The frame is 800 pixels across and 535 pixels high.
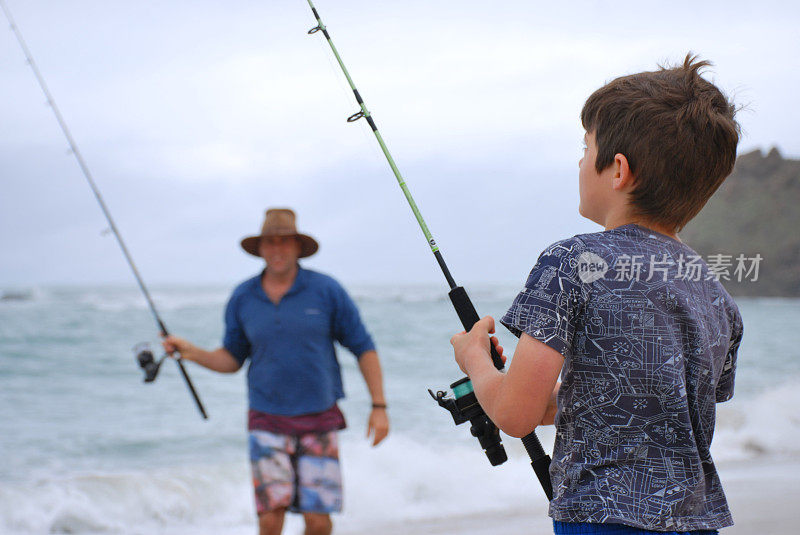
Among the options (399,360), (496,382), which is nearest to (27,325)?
(399,360)

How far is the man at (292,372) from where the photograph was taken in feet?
12.4

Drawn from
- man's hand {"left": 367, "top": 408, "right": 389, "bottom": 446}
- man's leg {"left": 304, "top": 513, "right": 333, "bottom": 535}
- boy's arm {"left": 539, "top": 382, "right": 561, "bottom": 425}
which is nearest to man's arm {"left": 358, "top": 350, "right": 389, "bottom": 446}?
man's hand {"left": 367, "top": 408, "right": 389, "bottom": 446}

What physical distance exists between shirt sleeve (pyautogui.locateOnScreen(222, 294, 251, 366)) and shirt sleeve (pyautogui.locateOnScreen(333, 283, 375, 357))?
18.0 inches

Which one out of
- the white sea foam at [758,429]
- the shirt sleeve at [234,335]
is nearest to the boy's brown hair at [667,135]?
the shirt sleeve at [234,335]

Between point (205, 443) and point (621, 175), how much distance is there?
25.8 feet

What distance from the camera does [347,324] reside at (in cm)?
404

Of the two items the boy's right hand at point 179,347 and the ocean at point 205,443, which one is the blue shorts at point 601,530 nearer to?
the boy's right hand at point 179,347

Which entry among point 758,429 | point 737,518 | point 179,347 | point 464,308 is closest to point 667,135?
point 464,308

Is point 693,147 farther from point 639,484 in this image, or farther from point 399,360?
point 399,360

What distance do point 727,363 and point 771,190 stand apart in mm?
23903

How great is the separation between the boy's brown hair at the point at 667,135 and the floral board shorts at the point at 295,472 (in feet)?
8.92

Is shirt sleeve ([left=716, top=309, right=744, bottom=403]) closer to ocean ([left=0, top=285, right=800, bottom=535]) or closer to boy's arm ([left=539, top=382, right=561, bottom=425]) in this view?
boy's arm ([left=539, top=382, right=561, bottom=425])

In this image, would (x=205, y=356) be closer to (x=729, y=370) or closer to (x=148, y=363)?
(x=148, y=363)

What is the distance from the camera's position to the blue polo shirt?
3.81m
